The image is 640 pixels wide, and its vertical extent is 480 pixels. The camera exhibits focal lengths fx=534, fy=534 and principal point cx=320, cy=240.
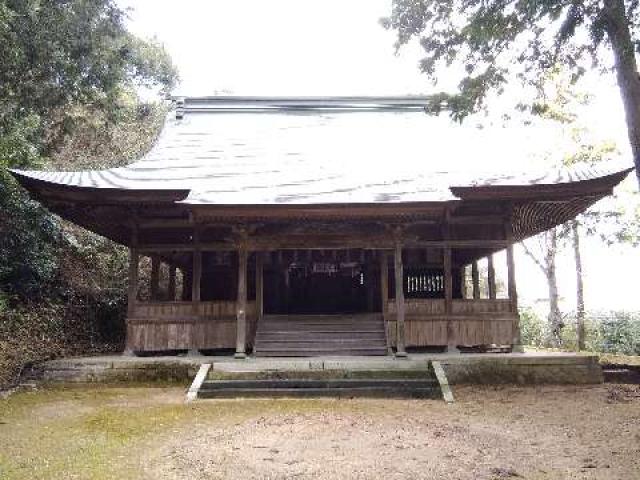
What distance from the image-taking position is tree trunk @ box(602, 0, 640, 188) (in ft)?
23.8

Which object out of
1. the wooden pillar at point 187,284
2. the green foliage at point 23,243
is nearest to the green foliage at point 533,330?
the wooden pillar at point 187,284

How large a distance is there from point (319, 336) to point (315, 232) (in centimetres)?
236

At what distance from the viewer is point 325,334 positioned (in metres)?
12.1

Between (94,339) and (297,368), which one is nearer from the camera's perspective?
(297,368)

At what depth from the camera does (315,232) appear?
11.8 meters

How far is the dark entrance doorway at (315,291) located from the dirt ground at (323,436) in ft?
20.7

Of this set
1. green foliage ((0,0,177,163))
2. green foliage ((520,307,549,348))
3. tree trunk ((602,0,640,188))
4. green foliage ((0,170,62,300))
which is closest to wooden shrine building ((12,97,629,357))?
green foliage ((0,170,62,300))

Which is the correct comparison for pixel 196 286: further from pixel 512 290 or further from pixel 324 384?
pixel 512 290

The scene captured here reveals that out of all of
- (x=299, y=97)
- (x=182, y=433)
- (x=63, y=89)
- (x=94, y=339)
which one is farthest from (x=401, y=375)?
(x=299, y=97)

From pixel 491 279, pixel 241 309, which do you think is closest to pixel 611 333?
pixel 491 279

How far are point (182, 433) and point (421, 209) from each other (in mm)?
6160

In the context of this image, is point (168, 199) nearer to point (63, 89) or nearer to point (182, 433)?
point (63, 89)

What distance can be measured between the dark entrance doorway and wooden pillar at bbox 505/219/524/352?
4.74 meters

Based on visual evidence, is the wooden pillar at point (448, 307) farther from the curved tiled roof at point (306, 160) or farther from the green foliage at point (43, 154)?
the green foliage at point (43, 154)
